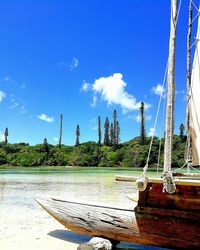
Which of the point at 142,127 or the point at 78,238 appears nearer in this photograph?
the point at 78,238

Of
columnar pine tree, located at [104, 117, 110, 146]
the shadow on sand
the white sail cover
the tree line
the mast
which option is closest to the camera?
the mast

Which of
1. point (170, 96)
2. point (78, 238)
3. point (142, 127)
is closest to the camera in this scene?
point (170, 96)

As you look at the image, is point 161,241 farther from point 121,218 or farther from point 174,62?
point 174,62

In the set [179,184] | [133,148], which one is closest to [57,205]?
[179,184]

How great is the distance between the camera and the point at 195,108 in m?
6.75

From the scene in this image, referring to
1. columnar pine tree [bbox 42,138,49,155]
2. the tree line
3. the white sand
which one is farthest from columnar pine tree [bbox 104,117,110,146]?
the white sand

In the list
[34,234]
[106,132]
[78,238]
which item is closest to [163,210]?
[78,238]

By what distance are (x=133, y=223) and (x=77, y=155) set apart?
70072 millimetres

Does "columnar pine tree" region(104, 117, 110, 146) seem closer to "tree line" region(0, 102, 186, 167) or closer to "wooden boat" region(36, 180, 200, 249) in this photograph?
"tree line" region(0, 102, 186, 167)

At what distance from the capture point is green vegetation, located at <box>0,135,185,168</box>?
71.1 m

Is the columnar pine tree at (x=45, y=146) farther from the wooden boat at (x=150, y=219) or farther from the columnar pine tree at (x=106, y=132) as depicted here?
the wooden boat at (x=150, y=219)

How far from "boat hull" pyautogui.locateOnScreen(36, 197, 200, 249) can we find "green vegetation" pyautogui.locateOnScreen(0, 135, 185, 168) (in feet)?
202

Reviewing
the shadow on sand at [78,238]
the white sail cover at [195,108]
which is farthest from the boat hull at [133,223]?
the white sail cover at [195,108]

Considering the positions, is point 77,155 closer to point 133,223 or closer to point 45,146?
point 45,146
